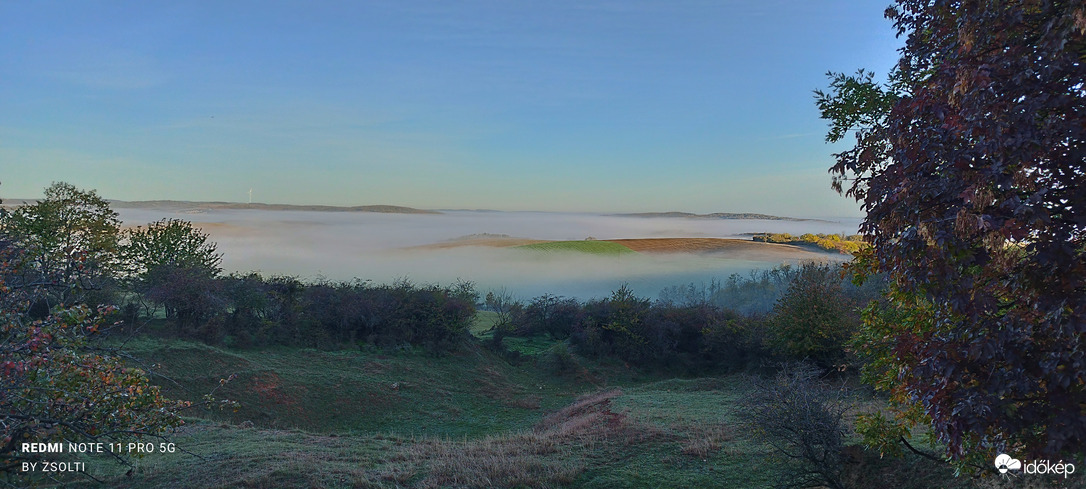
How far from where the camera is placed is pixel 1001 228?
3936 mm

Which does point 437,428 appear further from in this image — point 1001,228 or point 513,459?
point 1001,228

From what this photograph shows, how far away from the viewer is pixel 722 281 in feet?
228

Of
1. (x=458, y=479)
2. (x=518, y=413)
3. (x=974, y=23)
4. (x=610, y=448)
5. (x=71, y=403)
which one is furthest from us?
(x=518, y=413)

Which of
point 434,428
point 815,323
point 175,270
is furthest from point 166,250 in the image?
point 815,323

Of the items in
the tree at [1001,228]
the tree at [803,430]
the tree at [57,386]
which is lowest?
the tree at [803,430]

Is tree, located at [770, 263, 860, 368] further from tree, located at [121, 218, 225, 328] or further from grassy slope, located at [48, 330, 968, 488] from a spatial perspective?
tree, located at [121, 218, 225, 328]

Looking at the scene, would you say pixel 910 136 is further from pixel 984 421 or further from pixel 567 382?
pixel 567 382

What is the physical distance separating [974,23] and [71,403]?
9.53 m

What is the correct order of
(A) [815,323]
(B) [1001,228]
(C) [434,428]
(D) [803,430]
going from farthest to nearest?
1. (A) [815,323]
2. (C) [434,428]
3. (D) [803,430]
4. (B) [1001,228]

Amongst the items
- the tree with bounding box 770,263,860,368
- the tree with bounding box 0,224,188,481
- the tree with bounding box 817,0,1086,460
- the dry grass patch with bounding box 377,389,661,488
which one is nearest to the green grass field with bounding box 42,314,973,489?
the dry grass patch with bounding box 377,389,661,488

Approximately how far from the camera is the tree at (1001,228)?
13.2 ft

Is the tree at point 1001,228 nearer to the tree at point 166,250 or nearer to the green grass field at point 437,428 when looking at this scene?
the green grass field at point 437,428

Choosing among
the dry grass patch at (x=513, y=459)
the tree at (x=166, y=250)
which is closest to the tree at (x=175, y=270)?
the tree at (x=166, y=250)

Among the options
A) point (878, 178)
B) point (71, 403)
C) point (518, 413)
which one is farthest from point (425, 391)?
point (878, 178)
